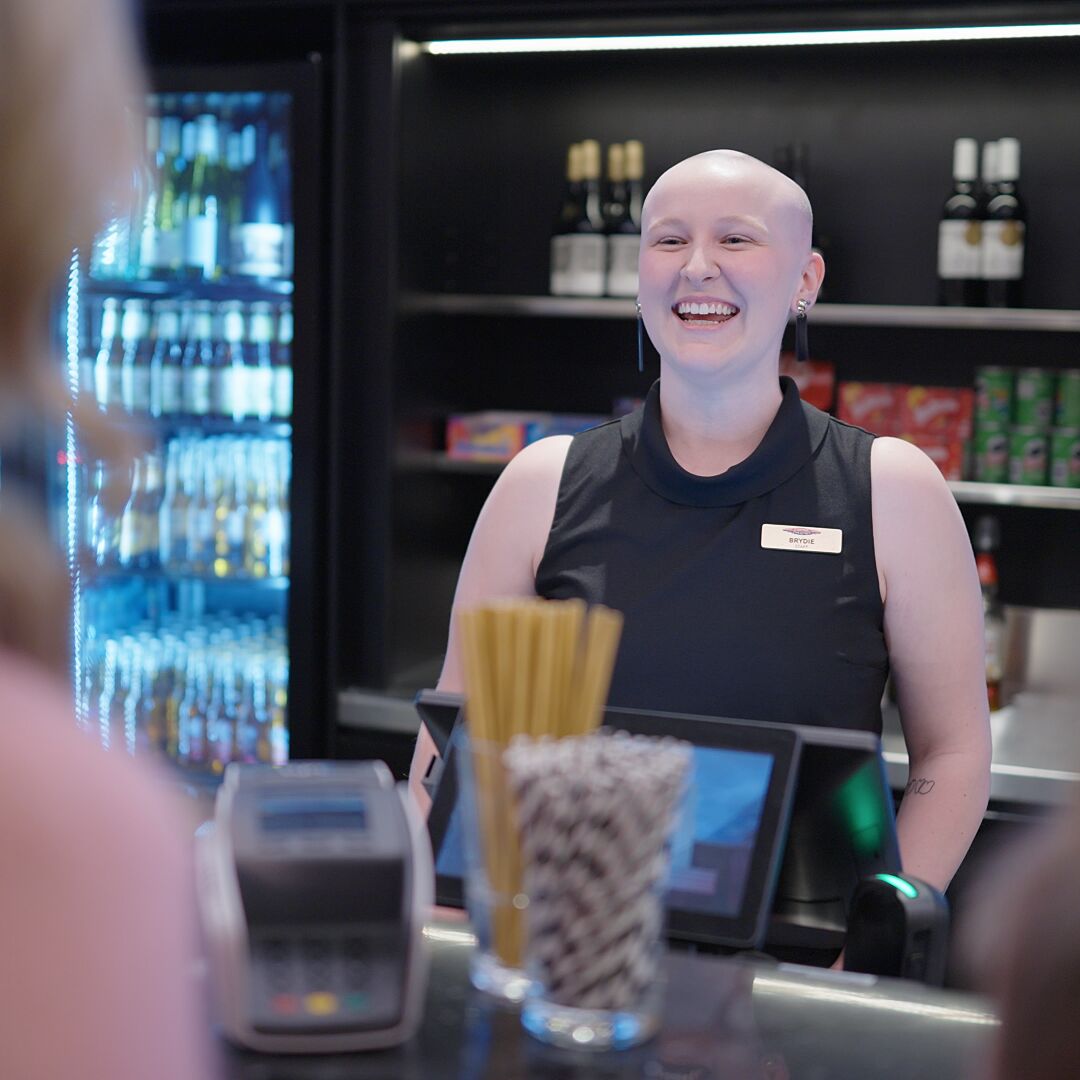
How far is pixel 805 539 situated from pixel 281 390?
79.4 inches

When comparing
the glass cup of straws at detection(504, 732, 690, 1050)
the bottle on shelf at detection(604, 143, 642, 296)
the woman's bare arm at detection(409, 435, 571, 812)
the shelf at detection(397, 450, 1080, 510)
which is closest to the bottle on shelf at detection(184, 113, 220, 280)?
the shelf at detection(397, 450, 1080, 510)

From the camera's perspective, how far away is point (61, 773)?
1.97 ft

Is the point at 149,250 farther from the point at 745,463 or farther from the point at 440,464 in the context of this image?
the point at 745,463

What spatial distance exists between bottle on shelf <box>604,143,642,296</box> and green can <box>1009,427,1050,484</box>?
969 millimetres

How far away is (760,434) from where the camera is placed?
2.14 m

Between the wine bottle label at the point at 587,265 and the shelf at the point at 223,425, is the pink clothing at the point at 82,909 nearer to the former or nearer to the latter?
the shelf at the point at 223,425

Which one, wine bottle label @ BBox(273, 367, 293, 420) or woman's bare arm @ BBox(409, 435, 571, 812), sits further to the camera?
wine bottle label @ BBox(273, 367, 293, 420)

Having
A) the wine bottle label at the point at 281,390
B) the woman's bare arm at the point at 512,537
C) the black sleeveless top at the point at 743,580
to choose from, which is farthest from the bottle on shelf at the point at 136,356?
the black sleeveless top at the point at 743,580

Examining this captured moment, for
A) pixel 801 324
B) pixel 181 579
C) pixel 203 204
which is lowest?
pixel 181 579

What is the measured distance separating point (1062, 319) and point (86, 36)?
9.32 ft

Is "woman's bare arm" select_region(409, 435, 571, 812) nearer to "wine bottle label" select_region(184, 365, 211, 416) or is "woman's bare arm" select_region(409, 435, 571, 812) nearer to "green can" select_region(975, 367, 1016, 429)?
"green can" select_region(975, 367, 1016, 429)

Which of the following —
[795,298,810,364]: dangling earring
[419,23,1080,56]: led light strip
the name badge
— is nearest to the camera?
the name badge

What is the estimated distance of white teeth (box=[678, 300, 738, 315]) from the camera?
2131 mm

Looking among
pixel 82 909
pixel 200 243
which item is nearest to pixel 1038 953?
pixel 82 909
